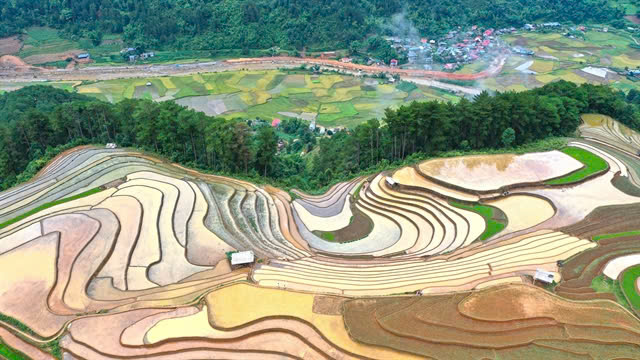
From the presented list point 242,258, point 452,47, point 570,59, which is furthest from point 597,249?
point 452,47

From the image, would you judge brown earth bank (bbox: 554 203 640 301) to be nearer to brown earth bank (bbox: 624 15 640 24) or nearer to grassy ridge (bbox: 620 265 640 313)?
grassy ridge (bbox: 620 265 640 313)

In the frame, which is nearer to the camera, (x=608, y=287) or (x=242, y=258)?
(x=608, y=287)

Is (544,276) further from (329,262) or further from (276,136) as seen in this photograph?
(276,136)

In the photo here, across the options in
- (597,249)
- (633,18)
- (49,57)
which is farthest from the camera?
(633,18)

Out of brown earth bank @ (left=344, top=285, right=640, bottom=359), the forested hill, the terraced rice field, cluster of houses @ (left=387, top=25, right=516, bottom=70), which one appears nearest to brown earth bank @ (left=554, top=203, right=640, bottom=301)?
the terraced rice field

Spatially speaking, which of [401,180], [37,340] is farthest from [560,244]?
[37,340]
